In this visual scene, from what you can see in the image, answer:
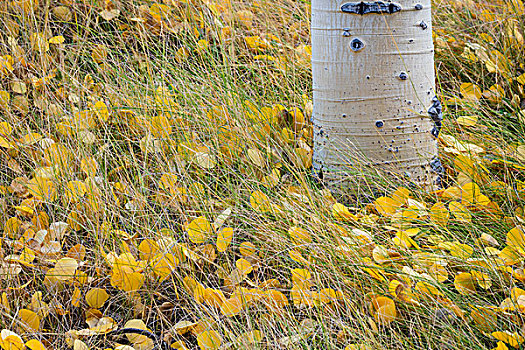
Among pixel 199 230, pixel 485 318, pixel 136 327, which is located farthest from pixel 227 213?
pixel 485 318

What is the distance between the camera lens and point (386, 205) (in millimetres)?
1543

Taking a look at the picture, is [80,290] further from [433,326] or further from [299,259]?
[433,326]

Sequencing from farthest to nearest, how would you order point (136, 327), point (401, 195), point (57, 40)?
point (57, 40), point (401, 195), point (136, 327)

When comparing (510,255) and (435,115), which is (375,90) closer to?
(435,115)

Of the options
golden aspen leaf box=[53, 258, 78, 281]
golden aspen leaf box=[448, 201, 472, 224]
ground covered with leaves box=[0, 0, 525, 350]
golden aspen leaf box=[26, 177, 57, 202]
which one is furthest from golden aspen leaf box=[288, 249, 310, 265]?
golden aspen leaf box=[26, 177, 57, 202]

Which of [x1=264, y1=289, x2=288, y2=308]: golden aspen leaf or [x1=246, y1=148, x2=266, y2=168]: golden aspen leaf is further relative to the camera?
[x1=246, y1=148, x2=266, y2=168]: golden aspen leaf

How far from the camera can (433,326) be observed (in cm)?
114

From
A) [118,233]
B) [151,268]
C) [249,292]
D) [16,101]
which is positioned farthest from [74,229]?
[16,101]

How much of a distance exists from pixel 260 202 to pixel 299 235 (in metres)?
0.20

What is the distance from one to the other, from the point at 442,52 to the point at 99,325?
6.77 feet

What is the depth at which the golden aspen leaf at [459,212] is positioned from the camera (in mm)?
1417

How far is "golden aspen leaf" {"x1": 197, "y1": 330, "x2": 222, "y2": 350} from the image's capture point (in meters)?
1.16

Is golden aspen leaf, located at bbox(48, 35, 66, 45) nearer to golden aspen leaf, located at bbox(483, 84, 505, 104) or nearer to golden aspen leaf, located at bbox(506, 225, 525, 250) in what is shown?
golden aspen leaf, located at bbox(483, 84, 505, 104)

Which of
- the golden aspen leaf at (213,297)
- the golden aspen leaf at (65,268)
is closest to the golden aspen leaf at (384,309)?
the golden aspen leaf at (213,297)
